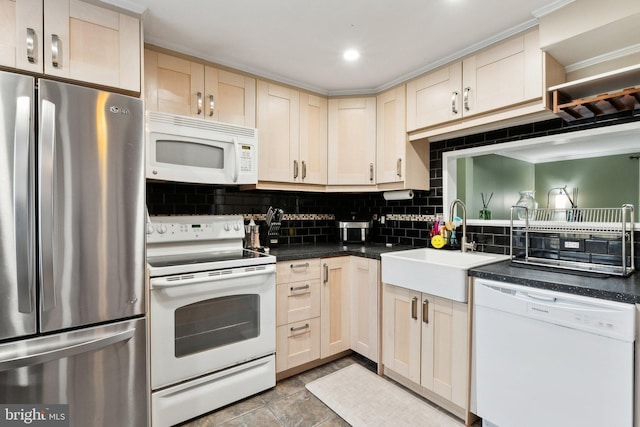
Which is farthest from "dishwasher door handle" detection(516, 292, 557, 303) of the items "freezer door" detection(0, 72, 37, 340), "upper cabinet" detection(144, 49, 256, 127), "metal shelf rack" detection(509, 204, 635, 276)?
"freezer door" detection(0, 72, 37, 340)

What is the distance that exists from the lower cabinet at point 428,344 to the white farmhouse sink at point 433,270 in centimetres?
6

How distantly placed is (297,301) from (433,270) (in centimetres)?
97

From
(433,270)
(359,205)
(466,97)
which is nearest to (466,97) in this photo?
(466,97)

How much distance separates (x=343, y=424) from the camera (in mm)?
1816

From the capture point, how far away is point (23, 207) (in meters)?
1.25

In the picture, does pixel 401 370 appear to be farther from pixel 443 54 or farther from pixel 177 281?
pixel 443 54

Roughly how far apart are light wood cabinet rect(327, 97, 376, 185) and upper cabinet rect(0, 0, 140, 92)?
61.0 inches

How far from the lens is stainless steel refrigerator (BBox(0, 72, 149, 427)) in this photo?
125 cm

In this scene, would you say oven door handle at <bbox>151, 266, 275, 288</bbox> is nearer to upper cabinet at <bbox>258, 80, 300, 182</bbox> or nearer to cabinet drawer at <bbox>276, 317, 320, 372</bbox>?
cabinet drawer at <bbox>276, 317, 320, 372</bbox>

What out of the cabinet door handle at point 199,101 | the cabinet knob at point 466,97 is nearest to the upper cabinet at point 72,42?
the cabinet door handle at point 199,101

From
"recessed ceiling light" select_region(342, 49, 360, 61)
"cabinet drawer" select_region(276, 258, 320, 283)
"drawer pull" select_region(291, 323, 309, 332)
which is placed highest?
"recessed ceiling light" select_region(342, 49, 360, 61)

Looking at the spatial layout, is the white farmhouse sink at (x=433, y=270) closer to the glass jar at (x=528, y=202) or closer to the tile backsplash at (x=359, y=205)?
the tile backsplash at (x=359, y=205)

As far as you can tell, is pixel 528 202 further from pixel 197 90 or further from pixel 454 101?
pixel 197 90

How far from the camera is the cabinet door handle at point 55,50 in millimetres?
1506
